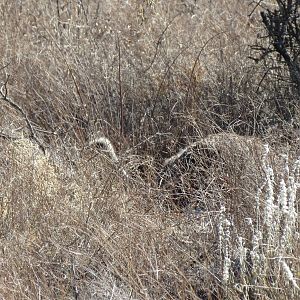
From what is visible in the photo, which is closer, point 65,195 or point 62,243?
point 62,243

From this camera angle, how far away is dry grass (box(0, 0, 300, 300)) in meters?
3.48

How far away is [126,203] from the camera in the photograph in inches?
175

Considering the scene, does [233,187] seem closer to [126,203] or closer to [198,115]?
[126,203]

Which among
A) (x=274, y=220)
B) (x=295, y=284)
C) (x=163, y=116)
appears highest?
(x=163, y=116)

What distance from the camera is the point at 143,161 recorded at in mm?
5109

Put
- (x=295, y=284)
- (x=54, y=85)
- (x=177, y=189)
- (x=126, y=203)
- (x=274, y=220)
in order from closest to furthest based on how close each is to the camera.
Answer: (x=295, y=284)
(x=274, y=220)
(x=126, y=203)
(x=177, y=189)
(x=54, y=85)

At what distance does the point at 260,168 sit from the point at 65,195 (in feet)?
3.68

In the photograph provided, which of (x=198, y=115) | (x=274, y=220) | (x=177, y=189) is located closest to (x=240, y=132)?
(x=198, y=115)

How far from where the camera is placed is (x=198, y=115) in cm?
571

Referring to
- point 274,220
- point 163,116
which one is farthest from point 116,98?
point 274,220

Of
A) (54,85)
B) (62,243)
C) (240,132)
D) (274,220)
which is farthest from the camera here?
(54,85)

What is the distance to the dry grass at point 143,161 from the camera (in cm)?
348

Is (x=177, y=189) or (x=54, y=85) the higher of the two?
(x=54, y=85)

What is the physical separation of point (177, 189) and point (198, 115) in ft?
3.17
